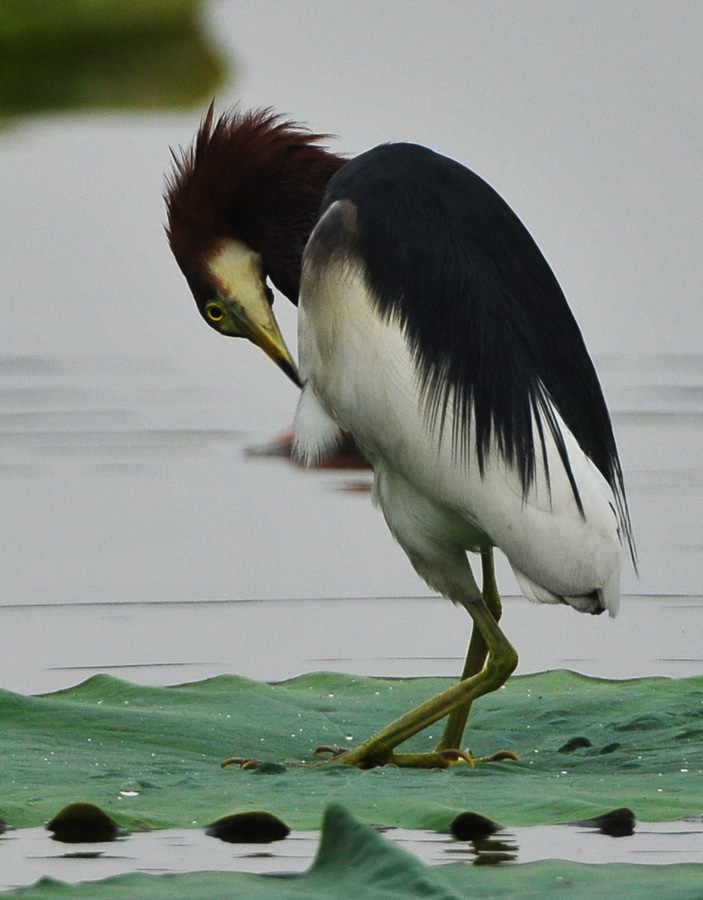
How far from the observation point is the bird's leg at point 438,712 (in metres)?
4.54

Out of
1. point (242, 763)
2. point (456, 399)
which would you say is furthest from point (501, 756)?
point (456, 399)

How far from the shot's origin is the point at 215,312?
5539 millimetres

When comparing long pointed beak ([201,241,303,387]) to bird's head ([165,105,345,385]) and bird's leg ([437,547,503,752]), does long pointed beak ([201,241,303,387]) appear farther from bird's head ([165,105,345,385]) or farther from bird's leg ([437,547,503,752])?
bird's leg ([437,547,503,752])

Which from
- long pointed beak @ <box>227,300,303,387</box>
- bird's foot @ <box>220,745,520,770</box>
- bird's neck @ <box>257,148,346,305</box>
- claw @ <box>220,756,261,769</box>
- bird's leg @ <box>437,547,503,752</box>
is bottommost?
claw @ <box>220,756,261,769</box>

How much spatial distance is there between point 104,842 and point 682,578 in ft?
12.4

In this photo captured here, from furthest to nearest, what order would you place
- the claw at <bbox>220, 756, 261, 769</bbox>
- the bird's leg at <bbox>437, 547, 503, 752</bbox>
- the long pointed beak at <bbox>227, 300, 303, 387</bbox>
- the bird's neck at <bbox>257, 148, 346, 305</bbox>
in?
the long pointed beak at <bbox>227, 300, 303, 387</bbox>, the bird's neck at <bbox>257, 148, 346, 305</bbox>, the bird's leg at <bbox>437, 547, 503, 752</bbox>, the claw at <bbox>220, 756, 261, 769</bbox>

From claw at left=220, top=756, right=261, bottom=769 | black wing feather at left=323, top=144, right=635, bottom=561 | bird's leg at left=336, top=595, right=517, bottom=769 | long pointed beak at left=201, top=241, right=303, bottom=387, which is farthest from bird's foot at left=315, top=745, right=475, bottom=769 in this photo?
long pointed beak at left=201, top=241, right=303, bottom=387

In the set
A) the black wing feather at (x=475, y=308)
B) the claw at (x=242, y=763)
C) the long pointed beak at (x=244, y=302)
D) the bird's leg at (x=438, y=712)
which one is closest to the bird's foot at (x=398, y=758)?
the bird's leg at (x=438, y=712)

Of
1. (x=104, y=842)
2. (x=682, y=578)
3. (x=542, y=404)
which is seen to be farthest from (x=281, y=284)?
(x=682, y=578)

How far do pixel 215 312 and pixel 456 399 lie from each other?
3.95 feet

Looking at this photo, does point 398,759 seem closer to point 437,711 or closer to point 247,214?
point 437,711

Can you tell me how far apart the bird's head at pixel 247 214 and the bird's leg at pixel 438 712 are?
3.91ft

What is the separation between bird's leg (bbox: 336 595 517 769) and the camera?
14.9 feet

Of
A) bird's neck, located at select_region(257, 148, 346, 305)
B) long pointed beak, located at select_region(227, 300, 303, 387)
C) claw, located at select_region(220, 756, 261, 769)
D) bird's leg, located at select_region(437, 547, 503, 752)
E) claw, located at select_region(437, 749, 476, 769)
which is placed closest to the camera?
claw, located at select_region(220, 756, 261, 769)
